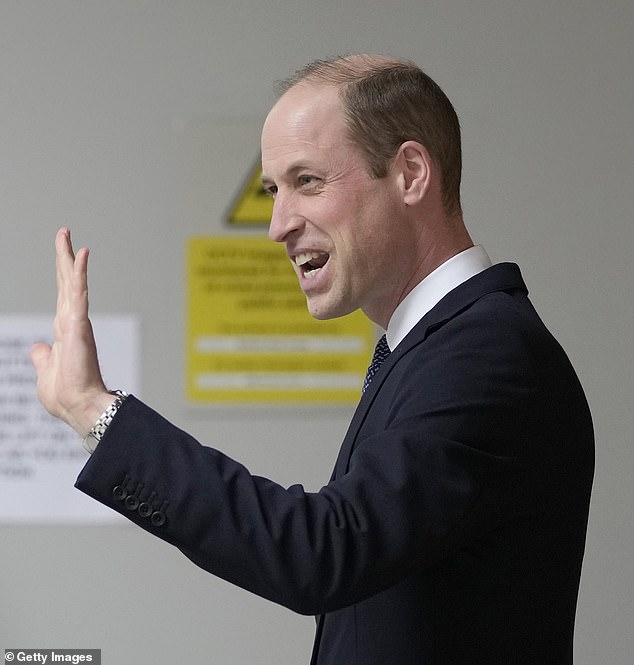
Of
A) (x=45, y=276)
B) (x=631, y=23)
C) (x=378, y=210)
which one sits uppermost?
(x=631, y=23)

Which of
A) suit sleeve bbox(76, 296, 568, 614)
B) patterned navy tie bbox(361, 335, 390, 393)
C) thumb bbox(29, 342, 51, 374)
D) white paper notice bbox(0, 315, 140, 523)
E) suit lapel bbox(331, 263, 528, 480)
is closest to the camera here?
suit sleeve bbox(76, 296, 568, 614)

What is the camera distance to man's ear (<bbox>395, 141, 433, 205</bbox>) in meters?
1.13

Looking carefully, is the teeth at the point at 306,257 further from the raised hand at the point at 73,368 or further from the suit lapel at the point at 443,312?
the raised hand at the point at 73,368

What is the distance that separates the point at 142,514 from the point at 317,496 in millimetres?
139

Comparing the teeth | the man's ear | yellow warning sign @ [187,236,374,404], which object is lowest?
the teeth

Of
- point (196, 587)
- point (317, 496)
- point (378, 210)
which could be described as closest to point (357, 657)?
point (317, 496)

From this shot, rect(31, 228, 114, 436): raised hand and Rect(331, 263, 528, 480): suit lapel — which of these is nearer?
Rect(31, 228, 114, 436): raised hand

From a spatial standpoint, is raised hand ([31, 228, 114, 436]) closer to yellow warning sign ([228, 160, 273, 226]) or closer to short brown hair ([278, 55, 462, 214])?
short brown hair ([278, 55, 462, 214])

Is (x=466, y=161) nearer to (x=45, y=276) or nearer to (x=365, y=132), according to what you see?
(x=45, y=276)

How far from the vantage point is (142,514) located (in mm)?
855

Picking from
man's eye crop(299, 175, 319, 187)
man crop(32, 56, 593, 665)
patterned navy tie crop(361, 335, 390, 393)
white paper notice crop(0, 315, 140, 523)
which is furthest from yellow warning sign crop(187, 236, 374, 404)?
man's eye crop(299, 175, 319, 187)

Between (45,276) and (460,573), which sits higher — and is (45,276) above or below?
above

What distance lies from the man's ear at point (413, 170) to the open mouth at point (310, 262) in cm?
11

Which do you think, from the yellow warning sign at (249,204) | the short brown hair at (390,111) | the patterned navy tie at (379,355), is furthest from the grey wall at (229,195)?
the short brown hair at (390,111)
